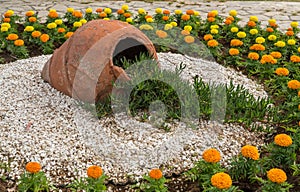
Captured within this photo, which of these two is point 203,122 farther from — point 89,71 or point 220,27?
point 220,27

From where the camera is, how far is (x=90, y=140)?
400 centimetres

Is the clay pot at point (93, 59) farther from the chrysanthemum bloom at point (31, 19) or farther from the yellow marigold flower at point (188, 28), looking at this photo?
the chrysanthemum bloom at point (31, 19)

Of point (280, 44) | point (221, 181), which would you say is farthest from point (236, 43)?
point (221, 181)

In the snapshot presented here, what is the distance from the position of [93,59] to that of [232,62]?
7.00ft

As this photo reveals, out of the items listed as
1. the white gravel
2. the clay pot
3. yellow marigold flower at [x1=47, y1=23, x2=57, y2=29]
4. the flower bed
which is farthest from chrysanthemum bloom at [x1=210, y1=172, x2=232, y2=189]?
yellow marigold flower at [x1=47, y1=23, x2=57, y2=29]

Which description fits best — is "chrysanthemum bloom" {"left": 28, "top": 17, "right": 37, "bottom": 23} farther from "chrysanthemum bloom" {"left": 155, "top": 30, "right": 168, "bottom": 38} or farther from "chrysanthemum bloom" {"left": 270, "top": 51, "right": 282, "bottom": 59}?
"chrysanthemum bloom" {"left": 270, "top": 51, "right": 282, "bottom": 59}

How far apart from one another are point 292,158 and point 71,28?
406cm

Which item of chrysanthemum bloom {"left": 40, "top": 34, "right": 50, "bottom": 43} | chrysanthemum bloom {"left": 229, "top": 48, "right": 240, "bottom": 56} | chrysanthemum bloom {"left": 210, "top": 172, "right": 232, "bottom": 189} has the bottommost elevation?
chrysanthemum bloom {"left": 210, "top": 172, "right": 232, "bottom": 189}

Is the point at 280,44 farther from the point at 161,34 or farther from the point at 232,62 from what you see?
the point at 161,34

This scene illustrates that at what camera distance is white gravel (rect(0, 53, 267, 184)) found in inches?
148

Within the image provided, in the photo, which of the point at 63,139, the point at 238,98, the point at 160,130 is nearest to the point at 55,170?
the point at 63,139

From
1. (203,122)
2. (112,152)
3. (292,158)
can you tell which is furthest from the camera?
(203,122)

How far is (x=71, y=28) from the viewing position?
22.0 ft

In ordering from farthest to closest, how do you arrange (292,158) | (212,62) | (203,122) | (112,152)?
1. (212,62)
2. (203,122)
3. (112,152)
4. (292,158)
